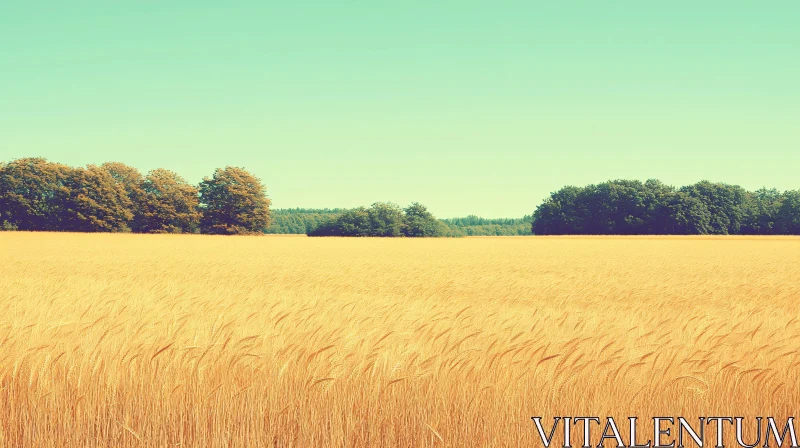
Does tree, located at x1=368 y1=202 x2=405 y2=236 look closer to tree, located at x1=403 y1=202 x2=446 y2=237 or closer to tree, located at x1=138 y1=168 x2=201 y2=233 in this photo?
tree, located at x1=403 y1=202 x2=446 y2=237

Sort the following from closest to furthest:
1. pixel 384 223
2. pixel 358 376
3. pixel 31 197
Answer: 1. pixel 358 376
2. pixel 31 197
3. pixel 384 223

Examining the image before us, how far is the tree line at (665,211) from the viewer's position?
82.8m

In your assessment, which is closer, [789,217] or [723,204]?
[789,217]

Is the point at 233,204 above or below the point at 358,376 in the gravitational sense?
above

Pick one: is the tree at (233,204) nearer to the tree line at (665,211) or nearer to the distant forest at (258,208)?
the distant forest at (258,208)

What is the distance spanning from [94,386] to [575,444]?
10.2 ft

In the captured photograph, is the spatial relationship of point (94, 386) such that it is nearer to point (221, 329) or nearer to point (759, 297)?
point (221, 329)

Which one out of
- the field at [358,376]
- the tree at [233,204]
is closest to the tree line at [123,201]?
the tree at [233,204]

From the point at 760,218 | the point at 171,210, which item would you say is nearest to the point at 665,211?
the point at 760,218

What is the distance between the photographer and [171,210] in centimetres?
7144

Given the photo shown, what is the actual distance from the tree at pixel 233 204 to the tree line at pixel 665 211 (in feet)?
142

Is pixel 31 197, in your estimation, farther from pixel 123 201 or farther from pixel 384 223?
pixel 384 223

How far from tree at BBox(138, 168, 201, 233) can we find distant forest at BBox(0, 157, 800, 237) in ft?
0.38

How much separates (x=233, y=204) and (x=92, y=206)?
15.2 metres
